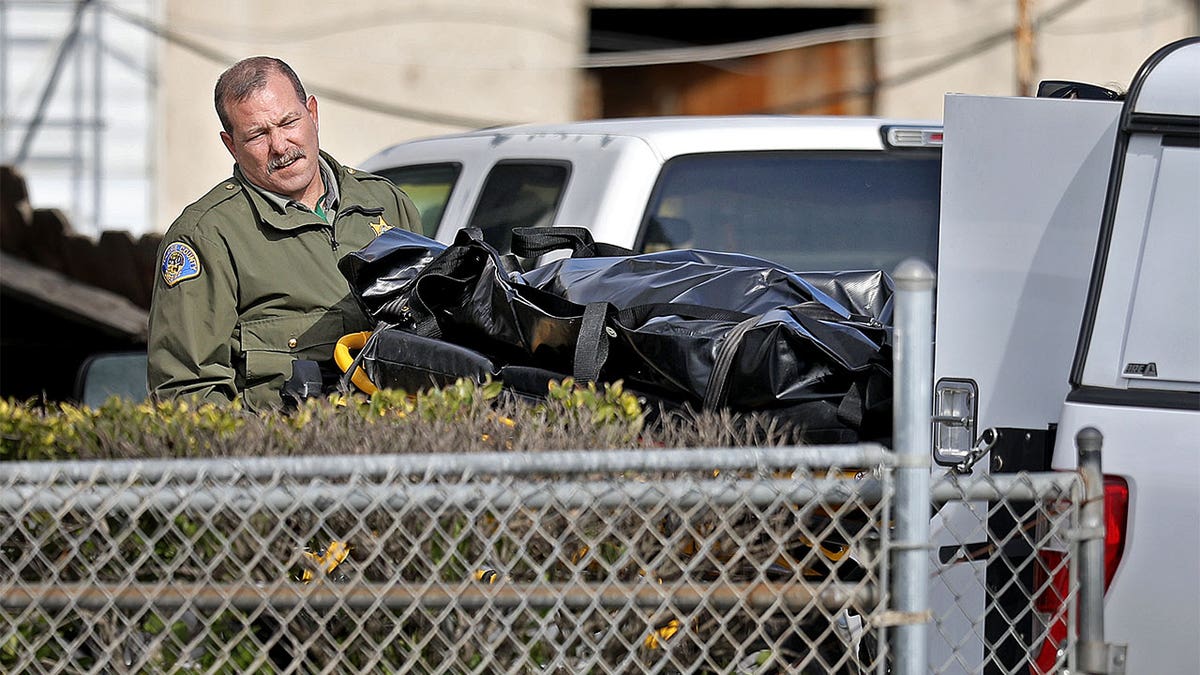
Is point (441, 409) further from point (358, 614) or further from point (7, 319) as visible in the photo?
point (7, 319)

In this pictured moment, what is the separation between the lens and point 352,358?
125 inches

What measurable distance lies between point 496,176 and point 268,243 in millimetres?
987

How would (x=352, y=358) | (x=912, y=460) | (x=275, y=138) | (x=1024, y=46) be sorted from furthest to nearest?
(x=1024, y=46), (x=275, y=138), (x=352, y=358), (x=912, y=460)

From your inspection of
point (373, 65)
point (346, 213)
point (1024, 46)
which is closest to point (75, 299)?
point (373, 65)

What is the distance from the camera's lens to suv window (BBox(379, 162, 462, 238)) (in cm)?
462

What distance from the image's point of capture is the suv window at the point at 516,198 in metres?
4.11

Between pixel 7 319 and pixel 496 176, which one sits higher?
pixel 496 176

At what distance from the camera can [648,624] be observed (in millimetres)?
2168

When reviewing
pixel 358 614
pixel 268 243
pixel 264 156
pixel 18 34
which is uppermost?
pixel 18 34

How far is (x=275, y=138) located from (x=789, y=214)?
1.42m

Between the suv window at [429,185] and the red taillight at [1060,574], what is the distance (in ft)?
8.41

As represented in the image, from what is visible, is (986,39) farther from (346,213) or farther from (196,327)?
(196,327)

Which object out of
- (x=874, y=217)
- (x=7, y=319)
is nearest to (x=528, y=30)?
(x=7, y=319)

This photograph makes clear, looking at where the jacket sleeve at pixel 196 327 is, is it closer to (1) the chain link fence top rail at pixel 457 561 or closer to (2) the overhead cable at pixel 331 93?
(1) the chain link fence top rail at pixel 457 561
